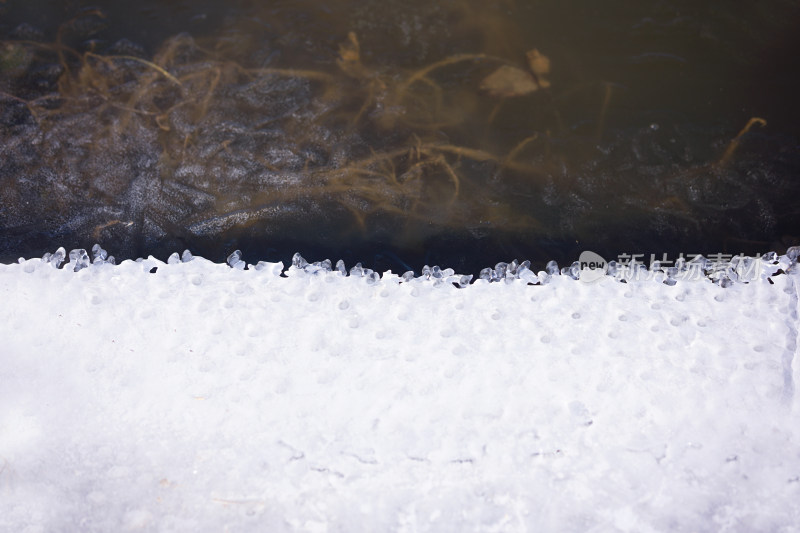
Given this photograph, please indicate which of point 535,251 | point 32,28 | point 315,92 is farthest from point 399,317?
point 32,28

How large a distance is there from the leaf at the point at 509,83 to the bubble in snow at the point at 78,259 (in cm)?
71

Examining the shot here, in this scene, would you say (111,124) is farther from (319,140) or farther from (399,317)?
(399,317)

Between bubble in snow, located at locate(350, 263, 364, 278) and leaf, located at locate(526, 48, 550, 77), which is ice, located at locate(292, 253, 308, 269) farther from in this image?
leaf, located at locate(526, 48, 550, 77)

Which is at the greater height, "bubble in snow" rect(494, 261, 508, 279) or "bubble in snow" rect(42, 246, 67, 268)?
"bubble in snow" rect(494, 261, 508, 279)

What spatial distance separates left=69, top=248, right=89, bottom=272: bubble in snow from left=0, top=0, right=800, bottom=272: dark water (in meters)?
0.06

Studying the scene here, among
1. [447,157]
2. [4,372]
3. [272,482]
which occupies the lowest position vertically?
[272,482]

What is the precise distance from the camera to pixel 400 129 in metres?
1.12

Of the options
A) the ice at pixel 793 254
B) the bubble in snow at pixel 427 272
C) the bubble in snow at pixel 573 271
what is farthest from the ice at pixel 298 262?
the ice at pixel 793 254

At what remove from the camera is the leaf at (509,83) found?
1.13 meters

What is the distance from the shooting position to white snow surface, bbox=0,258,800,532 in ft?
2.65

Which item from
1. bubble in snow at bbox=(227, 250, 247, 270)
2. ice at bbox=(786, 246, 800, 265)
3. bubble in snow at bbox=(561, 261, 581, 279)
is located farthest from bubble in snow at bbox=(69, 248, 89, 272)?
ice at bbox=(786, 246, 800, 265)

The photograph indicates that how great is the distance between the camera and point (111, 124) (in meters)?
1.13

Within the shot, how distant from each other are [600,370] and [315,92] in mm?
671

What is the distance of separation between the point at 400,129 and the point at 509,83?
0.21 metres
